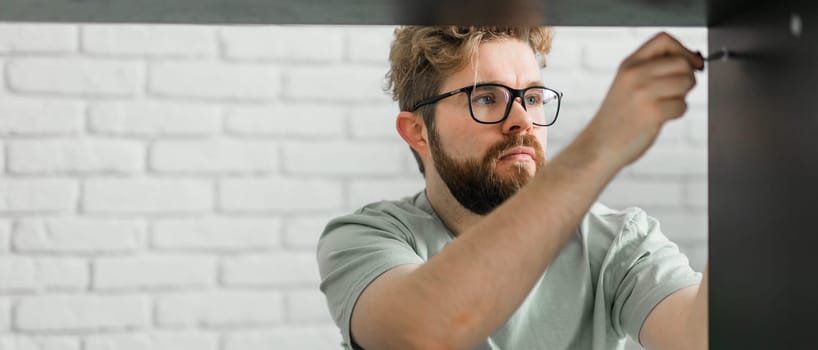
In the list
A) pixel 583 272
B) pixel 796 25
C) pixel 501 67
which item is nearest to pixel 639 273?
pixel 583 272

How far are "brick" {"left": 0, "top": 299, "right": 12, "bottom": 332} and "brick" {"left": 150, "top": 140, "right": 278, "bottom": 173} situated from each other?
411 millimetres

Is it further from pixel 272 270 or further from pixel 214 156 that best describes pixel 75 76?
pixel 272 270

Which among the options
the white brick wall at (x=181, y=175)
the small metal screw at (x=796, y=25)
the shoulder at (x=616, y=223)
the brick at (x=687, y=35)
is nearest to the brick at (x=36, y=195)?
the white brick wall at (x=181, y=175)

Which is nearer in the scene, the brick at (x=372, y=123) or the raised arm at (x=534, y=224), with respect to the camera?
the raised arm at (x=534, y=224)

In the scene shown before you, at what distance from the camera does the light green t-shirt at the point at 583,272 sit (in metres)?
1.34

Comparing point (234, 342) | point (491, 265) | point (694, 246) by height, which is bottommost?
point (234, 342)

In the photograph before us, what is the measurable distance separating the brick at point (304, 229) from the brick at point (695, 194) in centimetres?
87

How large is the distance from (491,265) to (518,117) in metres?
0.78

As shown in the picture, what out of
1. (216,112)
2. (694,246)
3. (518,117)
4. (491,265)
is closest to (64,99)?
(216,112)

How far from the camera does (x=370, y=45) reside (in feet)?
6.29

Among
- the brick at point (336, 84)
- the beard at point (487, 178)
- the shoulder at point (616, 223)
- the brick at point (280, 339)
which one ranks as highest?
the brick at point (336, 84)

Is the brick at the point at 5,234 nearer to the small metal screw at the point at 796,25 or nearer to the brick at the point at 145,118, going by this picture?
the brick at the point at 145,118

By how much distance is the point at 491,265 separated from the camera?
2.37 ft

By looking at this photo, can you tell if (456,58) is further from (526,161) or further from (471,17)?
(471,17)
